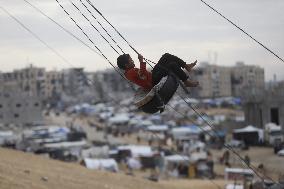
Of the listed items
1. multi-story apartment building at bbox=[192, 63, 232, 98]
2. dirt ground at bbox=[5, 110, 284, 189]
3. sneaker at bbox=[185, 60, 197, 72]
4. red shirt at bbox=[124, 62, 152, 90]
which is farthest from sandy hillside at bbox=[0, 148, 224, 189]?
multi-story apartment building at bbox=[192, 63, 232, 98]

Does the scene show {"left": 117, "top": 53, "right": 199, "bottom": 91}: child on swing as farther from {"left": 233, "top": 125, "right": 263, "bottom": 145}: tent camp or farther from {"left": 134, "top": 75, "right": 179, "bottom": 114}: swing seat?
{"left": 233, "top": 125, "right": 263, "bottom": 145}: tent camp

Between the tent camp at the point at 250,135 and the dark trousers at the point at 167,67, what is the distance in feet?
112

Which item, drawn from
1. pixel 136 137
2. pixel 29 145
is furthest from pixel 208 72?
pixel 29 145

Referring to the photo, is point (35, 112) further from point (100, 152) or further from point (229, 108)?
point (100, 152)

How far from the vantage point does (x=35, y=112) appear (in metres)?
71.8

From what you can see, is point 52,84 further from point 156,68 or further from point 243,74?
point 156,68

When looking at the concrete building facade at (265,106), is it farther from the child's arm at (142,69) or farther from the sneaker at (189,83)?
the child's arm at (142,69)

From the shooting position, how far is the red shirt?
622cm

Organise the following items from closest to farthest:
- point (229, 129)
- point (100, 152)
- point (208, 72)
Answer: point (100, 152), point (229, 129), point (208, 72)

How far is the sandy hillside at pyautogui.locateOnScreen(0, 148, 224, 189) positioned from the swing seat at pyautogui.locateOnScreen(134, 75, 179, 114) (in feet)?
20.4

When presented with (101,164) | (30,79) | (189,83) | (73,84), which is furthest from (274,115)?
(73,84)

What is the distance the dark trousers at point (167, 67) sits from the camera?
246 inches

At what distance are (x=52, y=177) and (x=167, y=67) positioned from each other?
10128 millimetres

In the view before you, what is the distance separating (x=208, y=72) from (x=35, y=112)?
222 feet
